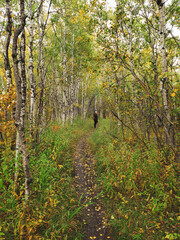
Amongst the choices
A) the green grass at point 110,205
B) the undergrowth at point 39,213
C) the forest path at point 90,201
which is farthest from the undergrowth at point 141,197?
the undergrowth at point 39,213

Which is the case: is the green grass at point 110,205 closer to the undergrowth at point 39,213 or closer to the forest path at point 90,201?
the undergrowth at point 39,213

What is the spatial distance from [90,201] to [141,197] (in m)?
1.44

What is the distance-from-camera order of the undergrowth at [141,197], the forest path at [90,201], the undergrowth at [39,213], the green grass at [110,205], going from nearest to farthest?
the undergrowth at [39,213]
the green grass at [110,205]
the undergrowth at [141,197]
the forest path at [90,201]

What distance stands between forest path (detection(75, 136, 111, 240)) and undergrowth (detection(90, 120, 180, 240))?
211 mm

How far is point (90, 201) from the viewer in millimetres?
3730

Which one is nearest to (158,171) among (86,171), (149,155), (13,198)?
(149,155)

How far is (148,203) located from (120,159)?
5.74 ft

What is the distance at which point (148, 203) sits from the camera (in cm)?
333

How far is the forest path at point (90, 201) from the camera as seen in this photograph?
9.47ft

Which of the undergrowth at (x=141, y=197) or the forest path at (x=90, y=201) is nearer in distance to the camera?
the undergrowth at (x=141, y=197)

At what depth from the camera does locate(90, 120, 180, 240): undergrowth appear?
2.69 m

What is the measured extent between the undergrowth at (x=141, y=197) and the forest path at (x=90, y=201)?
0.69ft

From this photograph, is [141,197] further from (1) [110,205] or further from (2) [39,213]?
(2) [39,213]

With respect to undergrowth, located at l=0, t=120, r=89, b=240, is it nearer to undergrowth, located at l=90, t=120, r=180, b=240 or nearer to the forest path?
the forest path
